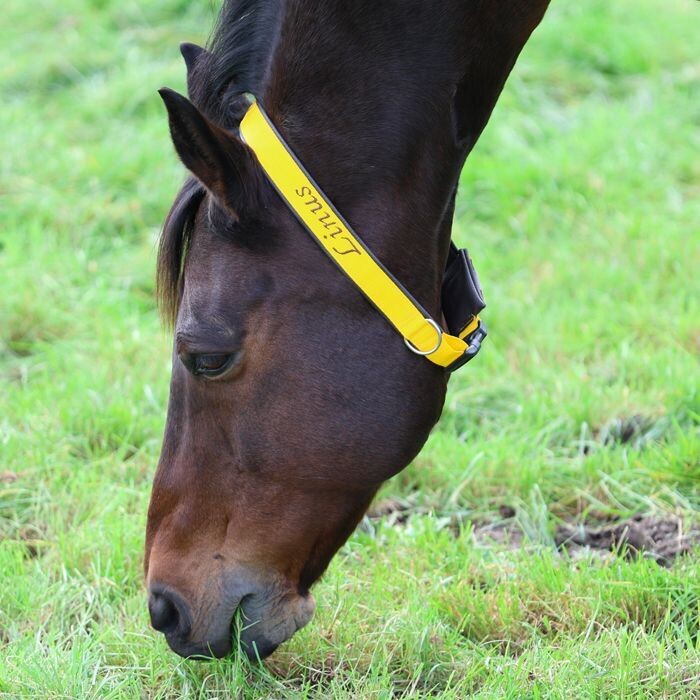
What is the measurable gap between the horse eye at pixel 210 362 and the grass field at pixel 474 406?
680 millimetres

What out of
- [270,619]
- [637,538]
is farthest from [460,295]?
[637,538]

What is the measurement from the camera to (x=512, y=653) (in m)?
2.67

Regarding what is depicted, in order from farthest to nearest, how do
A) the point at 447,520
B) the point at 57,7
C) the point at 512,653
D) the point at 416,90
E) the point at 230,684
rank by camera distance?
1. the point at 57,7
2. the point at 447,520
3. the point at 512,653
4. the point at 230,684
5. the point at 416,90

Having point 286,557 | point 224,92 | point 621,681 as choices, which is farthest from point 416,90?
point 621,681

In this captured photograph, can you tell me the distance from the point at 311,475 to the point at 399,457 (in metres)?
0.19

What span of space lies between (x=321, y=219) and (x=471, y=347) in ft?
1.41

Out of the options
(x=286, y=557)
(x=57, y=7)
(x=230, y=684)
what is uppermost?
(x=286, y=557)

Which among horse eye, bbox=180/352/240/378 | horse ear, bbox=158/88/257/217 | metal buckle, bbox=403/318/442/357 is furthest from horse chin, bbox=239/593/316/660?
horse ear, bbox=158/88/257/217

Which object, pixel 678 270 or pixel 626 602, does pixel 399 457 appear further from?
pixel 678 270

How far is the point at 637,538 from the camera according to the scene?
3174 millimetres

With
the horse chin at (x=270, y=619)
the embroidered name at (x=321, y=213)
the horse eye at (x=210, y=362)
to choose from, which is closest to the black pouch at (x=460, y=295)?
the embroidered name at (x=321, y=213)

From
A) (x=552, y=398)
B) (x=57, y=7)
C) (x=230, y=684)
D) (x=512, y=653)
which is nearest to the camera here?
(x=230, y=684)

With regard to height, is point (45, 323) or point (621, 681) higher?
point (621, 681)

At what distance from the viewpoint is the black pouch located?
7.95 feet
